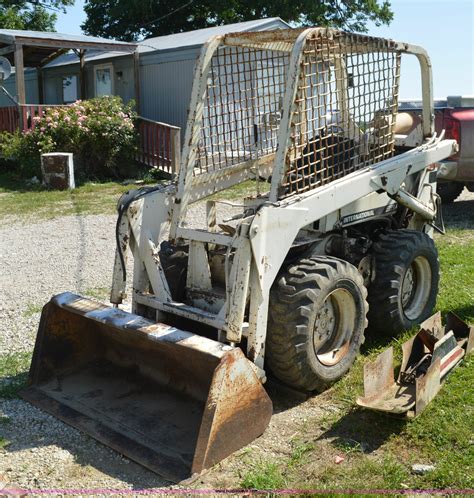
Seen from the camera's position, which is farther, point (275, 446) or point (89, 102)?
point (89, 102)

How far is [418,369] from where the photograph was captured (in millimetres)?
4566

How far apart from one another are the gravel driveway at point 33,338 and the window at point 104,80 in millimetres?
10668

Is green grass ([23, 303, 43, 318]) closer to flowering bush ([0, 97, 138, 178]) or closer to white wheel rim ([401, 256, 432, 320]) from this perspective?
white wheel rim ([401, 256, 432, 320])

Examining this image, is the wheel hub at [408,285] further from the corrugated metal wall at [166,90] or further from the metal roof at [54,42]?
the metal roof at [54,42]

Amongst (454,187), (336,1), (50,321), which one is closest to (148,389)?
(50,321)

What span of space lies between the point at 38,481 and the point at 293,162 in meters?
2.31

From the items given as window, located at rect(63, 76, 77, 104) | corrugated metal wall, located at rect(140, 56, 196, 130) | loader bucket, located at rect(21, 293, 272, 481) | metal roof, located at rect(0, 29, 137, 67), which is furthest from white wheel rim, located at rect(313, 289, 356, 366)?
window, located at rect(63, 76, 77, 104)

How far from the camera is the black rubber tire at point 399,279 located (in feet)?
16.5

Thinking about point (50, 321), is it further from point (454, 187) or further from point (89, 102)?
point (89, 102)

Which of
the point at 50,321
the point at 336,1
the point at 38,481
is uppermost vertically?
the point at 336,1

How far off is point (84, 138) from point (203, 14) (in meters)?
19.7

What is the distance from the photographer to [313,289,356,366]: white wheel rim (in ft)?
14.7

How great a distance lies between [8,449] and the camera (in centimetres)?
390

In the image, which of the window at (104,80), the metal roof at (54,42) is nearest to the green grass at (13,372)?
the metal roof at (54,42)
